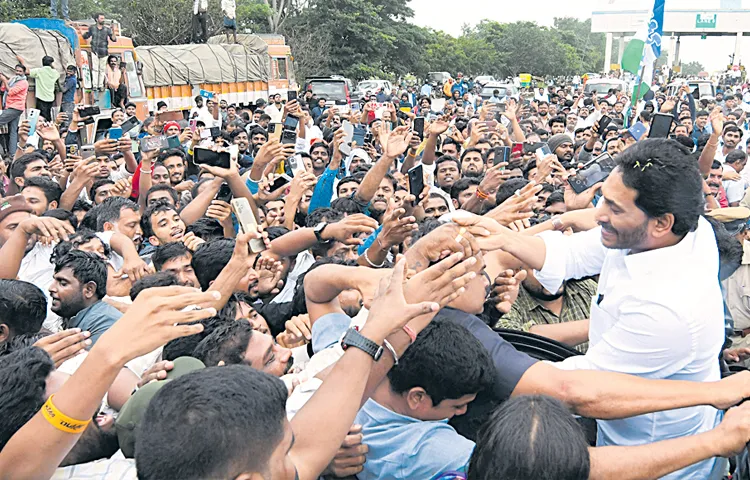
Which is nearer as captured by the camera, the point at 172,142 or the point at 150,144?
the point at 150,144

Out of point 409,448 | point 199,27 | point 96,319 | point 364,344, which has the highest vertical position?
point 199,27

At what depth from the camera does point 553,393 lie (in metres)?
1.94

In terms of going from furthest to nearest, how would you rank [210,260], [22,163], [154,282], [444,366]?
[22,163], [210,260], [154,282], [444,366]

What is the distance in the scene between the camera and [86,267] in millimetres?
3500

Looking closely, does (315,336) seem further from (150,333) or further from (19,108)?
(19,108)

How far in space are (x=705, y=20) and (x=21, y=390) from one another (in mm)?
63817

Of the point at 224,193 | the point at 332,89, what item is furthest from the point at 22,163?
the point at 332,89

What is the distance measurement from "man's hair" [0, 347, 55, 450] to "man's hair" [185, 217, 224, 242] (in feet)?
9.25

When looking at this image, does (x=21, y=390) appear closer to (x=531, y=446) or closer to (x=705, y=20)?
(x=531, y=446)

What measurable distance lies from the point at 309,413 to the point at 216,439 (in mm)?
365

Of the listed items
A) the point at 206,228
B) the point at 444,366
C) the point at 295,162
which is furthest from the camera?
the point at 295,162

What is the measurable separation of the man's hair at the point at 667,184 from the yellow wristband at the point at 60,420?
178cm

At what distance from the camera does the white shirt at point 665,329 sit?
2.02 meters

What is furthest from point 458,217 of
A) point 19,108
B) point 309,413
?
point 19,108
